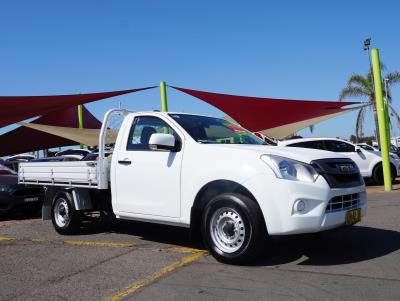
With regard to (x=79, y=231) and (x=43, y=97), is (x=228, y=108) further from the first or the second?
(x=79, y=231)

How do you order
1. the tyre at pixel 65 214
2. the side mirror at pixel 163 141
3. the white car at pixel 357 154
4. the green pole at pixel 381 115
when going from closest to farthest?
the side mirror at pixel 163 141 → the tyre at pixel 65 214 → the green pole at pixel 381 115 → the white car at pixel 357 154

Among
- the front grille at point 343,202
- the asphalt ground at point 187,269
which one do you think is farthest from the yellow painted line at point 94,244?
the front grille at point 343,202

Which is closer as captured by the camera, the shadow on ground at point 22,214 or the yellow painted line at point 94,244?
the yellow painted line at point 94,244

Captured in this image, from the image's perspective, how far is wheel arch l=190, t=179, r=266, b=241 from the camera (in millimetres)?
5630

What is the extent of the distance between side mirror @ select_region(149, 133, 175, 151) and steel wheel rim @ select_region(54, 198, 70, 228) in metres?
2.66

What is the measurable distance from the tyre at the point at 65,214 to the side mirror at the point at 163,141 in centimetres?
248

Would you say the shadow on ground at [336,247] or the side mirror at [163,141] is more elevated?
the side mirror at [163,141]

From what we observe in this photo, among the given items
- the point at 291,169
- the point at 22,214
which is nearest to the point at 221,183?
the point at 291,169

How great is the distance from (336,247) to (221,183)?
6.14 ft

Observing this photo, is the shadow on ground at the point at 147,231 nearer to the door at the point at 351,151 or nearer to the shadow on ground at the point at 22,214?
the shadow on ground at the point at 22,214

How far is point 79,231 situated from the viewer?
8.12m

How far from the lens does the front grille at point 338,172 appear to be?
17.5 ft

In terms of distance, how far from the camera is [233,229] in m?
5.55

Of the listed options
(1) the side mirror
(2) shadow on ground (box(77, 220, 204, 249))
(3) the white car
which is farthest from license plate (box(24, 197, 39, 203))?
(3) the white car
